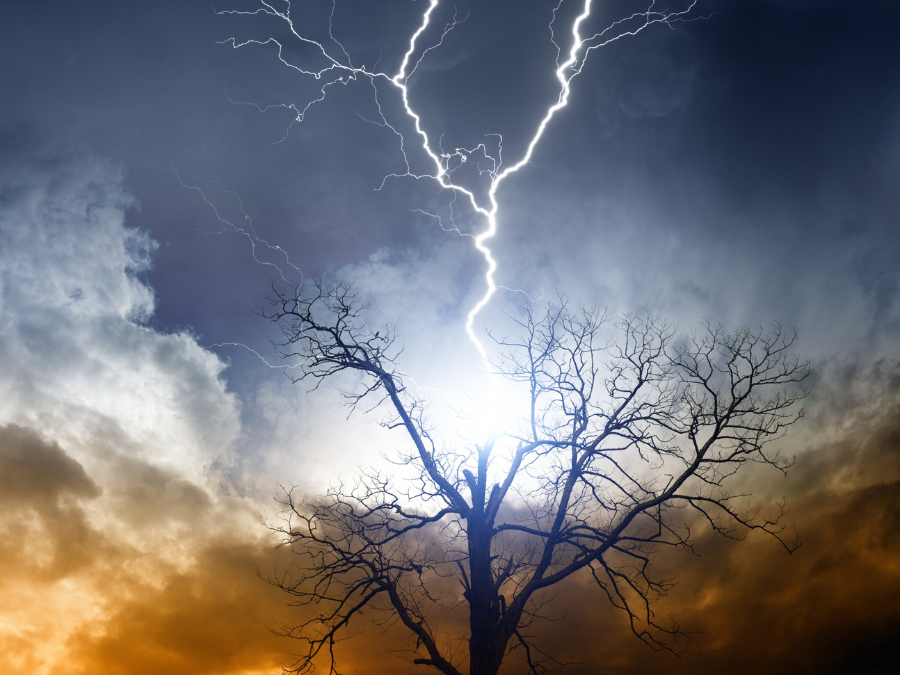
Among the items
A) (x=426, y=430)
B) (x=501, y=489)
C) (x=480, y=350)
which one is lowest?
(x=501, y=489)

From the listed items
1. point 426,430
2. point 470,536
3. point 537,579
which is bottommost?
point 537,579

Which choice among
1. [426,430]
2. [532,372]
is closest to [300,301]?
[426,430]

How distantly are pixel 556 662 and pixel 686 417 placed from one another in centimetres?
489

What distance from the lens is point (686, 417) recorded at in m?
7.24

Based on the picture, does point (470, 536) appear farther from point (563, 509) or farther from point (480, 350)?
point (480, 350)

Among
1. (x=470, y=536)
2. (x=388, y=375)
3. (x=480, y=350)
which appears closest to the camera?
(x=470, y=536)

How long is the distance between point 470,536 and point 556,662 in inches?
108

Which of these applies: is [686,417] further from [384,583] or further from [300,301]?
[300,301]

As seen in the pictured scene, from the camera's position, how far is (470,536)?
720 cm

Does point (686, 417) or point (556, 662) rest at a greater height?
point (686, 417)

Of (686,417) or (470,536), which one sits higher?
(686,417)

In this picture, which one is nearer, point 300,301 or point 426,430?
point 300,301

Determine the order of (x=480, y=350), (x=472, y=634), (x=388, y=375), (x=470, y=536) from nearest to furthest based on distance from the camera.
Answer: (x=472, y=634)
(x=470, y=536)
(x=388, y=375)
(x=480, y=350)

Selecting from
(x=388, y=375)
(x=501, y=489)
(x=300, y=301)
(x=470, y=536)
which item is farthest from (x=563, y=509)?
(x=300, y=301)
